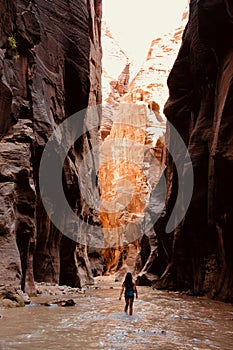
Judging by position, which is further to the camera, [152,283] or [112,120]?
[112,120]

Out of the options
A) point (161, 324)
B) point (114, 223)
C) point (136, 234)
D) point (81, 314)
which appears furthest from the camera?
point (114, 223)

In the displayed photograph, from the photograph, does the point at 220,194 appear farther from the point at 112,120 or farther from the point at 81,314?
the point at 112,120

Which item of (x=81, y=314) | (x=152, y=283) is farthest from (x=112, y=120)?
(x=81, y=314)

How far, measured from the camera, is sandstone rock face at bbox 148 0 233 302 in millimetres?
15391

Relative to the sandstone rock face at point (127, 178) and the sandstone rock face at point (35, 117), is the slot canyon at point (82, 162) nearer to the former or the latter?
the sandstone rock face at point (35, 117)

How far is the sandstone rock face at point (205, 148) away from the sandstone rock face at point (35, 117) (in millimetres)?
6426

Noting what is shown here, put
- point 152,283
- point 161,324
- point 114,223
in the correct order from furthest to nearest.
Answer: point 114,223
point 152,283
point 161,324

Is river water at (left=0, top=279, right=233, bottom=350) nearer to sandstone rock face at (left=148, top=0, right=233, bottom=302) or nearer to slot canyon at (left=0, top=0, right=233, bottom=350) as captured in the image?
slot canyon at (left=0, top=0, right=233, bottom=350)

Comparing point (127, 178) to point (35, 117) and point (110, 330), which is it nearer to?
point (35, 117)

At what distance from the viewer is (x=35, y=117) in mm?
17391

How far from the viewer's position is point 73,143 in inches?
951

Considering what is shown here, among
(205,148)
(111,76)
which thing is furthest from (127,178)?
(111,76)

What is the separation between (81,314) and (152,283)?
20094 millimetres

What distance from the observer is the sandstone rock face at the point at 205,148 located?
15.4 m
